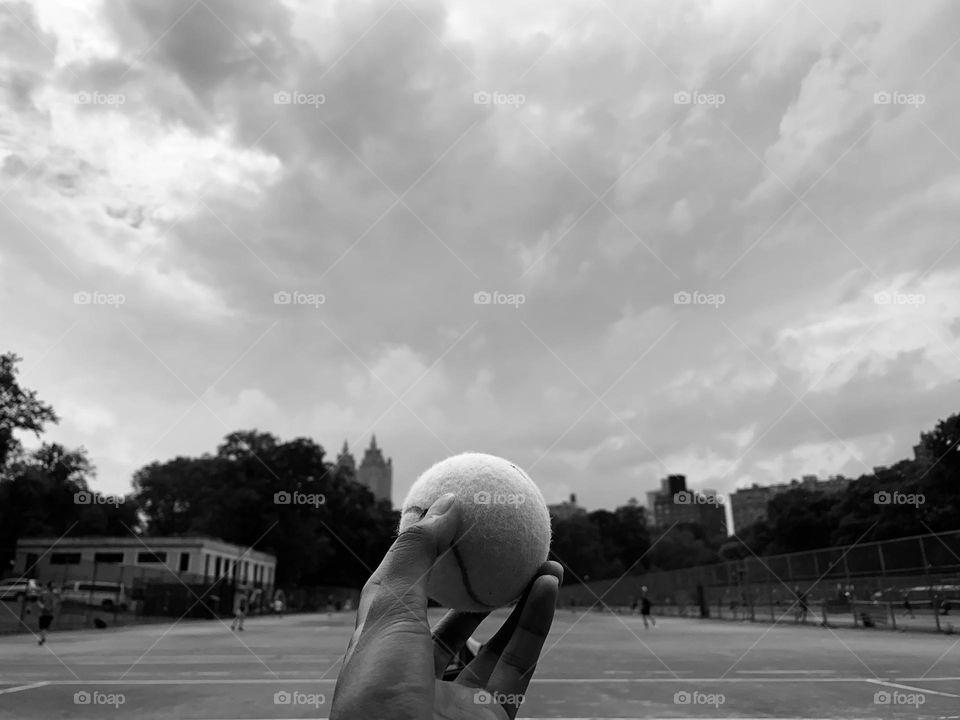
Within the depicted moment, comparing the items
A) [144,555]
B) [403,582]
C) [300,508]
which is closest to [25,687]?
[403,582]

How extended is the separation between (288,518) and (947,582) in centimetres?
6326

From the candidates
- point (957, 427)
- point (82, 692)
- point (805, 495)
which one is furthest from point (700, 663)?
point (805, 495)

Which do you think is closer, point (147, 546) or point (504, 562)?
point (504, 562)

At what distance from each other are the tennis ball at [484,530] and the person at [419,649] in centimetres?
10

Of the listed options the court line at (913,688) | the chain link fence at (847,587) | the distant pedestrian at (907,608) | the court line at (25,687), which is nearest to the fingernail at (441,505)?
the court line at (913,688)

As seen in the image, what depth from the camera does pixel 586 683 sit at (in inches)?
391

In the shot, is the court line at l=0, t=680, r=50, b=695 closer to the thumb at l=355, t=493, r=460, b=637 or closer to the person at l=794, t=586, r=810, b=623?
the thumb at l=355, t=493, r=460, b=637

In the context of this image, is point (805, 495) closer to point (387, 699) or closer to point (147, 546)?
point (147, 546)

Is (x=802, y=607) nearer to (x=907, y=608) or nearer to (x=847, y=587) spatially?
(x=847, y=587)

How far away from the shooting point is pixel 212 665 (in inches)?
505

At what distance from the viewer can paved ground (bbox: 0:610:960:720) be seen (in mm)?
7336

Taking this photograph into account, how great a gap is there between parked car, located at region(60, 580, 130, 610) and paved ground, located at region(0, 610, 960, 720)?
21.6 m

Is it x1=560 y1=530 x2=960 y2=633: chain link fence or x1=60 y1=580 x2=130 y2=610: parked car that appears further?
x1=60 y1=580 x2=130 y2=610: parked car

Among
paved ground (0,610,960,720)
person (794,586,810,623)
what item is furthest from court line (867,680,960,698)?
person (794,586,810,623)
